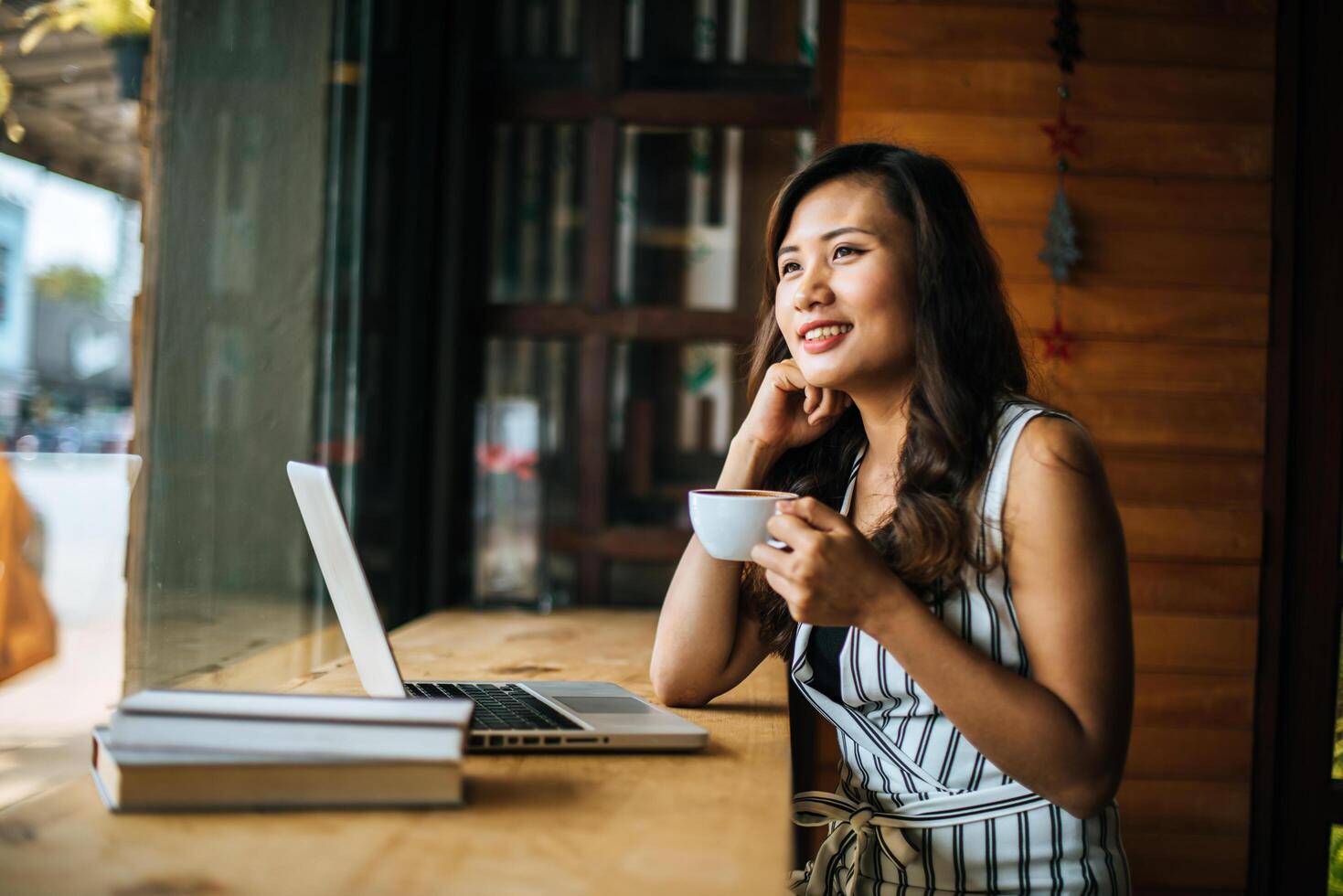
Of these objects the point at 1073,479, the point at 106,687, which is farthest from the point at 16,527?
the point at 1073,479

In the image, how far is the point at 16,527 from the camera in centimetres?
116

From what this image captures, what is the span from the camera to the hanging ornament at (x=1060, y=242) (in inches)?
90.2

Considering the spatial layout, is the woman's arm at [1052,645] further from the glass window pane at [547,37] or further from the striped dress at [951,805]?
the glass window pane at [547,37]

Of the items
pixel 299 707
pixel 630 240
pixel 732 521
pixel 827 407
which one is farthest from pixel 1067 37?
pixel 299 707

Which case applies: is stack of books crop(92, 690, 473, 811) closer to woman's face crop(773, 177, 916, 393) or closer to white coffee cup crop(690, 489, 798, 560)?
white coffee cup crop(690, 489, 798, 560)

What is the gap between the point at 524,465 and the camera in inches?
99.3

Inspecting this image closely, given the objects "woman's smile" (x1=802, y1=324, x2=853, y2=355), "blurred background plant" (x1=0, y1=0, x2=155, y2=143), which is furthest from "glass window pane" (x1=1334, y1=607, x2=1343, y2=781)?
"blurred background plant" (x1=0, y1=0, x2=155, y2=143)

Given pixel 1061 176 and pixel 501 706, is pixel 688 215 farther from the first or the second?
pixel 501 706

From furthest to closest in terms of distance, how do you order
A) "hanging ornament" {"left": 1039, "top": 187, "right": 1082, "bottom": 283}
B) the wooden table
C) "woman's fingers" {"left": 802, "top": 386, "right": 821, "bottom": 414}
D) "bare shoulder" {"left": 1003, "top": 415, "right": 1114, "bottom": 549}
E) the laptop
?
"hanging ornament" {"left": 1039, "top": 187, "right": 1082, "bottom": 283} → "woman's fingers" {"left": 802, "top": 386, "right": 821, "bottom": 414} → "bare shoulder" {"left": 1003, "top": 415, "right": 1114, "bottom": 549} → the laptop → the wooden table

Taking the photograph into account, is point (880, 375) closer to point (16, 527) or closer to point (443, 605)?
point (16, 527)

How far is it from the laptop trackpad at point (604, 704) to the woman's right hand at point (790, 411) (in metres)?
0.45

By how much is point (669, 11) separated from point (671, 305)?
660 millimetres

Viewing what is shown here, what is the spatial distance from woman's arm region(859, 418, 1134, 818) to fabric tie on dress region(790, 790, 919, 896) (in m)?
0.18

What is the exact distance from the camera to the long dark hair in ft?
4.21
